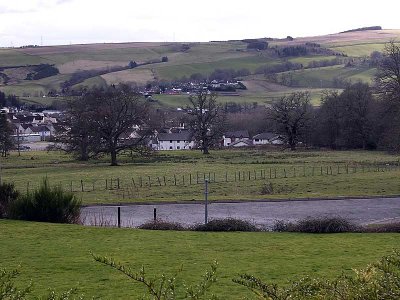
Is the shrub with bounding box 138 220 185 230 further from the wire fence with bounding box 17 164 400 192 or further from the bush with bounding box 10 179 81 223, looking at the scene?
the wire fence with bounding box 17 164 400 192

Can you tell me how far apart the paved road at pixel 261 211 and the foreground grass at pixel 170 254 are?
15.3ft

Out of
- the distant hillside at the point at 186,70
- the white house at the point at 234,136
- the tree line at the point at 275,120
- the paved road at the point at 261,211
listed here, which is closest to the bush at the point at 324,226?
the paved road at the point at 261,211

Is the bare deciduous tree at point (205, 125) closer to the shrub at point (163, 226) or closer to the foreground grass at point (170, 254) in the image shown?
the shrub at point (163, 226)

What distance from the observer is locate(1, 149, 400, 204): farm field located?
34.1 m

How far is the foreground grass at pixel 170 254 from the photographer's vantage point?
12203mm

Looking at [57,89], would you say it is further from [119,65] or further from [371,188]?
[371,188]

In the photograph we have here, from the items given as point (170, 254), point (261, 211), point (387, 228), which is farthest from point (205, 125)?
point (170, 254)

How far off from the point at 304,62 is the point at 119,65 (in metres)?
53.0

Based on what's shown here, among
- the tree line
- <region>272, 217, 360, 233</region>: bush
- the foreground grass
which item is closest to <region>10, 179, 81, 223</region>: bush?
the foreground grass

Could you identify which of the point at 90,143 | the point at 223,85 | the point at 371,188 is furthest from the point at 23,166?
the point at 223,85

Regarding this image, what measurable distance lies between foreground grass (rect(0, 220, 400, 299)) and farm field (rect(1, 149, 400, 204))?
1260cm

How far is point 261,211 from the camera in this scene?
26938 mm

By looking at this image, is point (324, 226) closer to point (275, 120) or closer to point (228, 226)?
point (228, 226)

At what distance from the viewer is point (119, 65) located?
18550 cm
